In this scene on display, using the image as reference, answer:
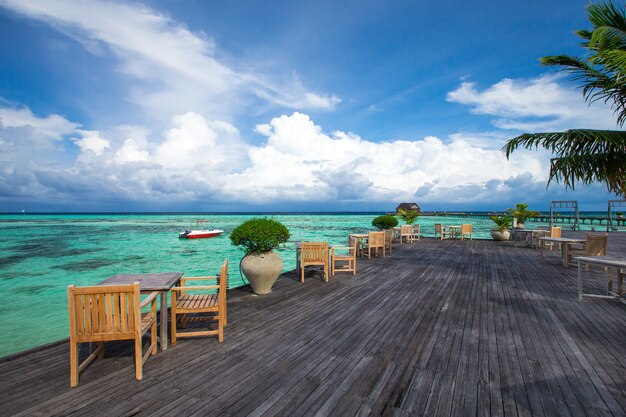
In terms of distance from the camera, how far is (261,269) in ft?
17.5

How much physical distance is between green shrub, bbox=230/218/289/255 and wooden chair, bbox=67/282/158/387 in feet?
9.07

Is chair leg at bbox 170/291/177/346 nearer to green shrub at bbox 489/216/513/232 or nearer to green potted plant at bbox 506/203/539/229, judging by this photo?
green shrub at bbox 489/216/513/232

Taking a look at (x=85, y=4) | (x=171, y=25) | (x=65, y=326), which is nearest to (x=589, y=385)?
(x=65, y=326)

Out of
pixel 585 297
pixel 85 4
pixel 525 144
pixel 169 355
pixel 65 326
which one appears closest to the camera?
pixel 169 355

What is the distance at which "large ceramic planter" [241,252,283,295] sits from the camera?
5.34 meters

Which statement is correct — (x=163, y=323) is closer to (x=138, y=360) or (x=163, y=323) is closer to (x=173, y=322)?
(x=173, y=322)

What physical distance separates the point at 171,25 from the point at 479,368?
10657 mm

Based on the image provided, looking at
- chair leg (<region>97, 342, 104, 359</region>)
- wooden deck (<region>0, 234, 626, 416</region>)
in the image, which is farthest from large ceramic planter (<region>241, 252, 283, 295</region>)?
chair leg (<region>97, 342, 104, 359</region>)

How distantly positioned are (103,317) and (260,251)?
3.05 m

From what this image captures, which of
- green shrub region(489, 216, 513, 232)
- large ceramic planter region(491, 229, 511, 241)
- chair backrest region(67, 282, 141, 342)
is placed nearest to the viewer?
chair backrest region(67, 282, 141, 342)

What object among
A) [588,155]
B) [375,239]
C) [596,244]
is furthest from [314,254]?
[596,244]

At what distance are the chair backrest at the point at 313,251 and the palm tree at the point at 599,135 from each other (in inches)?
185

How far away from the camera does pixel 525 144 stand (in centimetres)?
565

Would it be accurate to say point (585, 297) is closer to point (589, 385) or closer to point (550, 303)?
point (550, 303)
